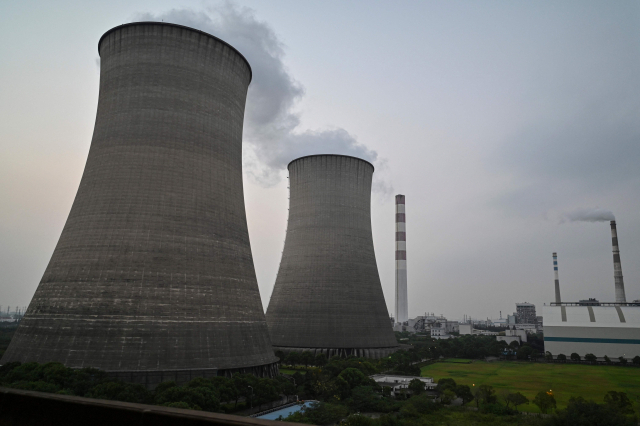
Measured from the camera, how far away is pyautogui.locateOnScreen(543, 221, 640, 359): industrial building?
113 feet

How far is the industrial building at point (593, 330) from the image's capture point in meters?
34.4

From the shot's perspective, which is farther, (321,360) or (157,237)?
(321,360)

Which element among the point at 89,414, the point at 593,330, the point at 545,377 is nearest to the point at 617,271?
the point at 593,330

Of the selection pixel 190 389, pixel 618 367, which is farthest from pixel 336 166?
pixel 618 367

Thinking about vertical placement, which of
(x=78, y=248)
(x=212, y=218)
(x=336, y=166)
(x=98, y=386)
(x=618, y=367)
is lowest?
(x=618, y=367)

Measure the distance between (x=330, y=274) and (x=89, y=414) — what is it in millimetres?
24322

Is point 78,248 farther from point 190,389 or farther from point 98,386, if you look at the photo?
point 190,389

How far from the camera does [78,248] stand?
13117 mm

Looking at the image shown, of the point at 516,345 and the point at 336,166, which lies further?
the point at 516,345

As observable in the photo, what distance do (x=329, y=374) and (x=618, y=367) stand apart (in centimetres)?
2525

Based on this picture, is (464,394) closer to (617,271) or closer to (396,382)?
(396,382)

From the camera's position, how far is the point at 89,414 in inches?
58.7

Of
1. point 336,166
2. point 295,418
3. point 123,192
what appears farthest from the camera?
point 336,166

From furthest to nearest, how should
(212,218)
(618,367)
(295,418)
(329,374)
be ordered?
(618,367) < (329,374) < (212,218) < (295,418)
